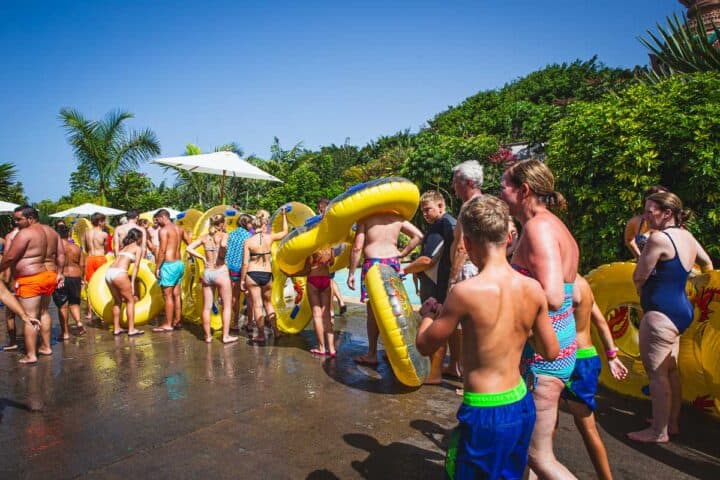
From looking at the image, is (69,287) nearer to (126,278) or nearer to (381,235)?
(126,278)

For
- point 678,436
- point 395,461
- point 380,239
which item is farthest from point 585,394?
point 380,239

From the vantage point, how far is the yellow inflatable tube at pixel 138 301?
7.48 metres

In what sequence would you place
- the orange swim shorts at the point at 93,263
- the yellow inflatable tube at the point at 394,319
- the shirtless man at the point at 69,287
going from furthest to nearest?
the orange swim shorts at the point at 93,263, the shirtless man at the point at 69,287, the yellow inflatable tube at the point at 394,319

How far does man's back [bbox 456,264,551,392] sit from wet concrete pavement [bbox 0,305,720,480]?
1458 mm

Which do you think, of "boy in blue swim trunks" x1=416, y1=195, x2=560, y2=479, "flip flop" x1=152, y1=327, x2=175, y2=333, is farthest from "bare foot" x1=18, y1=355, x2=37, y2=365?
"boy in blue swim trunks" x1=416, y1=195, x2=560, y2=479

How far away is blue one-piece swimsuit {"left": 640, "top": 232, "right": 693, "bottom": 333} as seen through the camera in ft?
11.2

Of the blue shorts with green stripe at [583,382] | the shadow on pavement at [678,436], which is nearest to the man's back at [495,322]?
the blue shorts with green stripe at [583,382]

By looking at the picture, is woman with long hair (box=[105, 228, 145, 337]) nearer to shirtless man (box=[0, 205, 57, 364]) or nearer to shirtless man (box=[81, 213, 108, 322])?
shirtless man (box=[0, 205, 57, 364])

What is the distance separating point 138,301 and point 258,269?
263 cm

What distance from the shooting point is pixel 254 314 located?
670 cm

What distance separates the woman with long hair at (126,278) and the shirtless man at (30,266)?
1.13 meters

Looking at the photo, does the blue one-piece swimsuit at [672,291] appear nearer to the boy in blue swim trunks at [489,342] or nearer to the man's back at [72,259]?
the boy in blue swim trunks at [489,342]

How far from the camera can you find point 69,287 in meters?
7.09

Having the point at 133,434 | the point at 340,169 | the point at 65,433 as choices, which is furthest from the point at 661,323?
the point at 340,169
